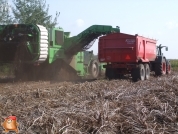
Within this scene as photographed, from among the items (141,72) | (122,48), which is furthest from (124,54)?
(141,72)

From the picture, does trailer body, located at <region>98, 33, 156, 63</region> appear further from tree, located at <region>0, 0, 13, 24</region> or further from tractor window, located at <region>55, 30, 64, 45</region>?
tree, located at <region>0, 0, 13, 24</region>

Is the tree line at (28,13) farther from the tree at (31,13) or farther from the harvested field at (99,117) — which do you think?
the harvested field at (99,117)

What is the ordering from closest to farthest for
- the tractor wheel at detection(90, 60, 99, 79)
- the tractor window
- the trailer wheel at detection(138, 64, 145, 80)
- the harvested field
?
the harvested field < the trailer wheel at detection(138, 64, 145, 80) < the tractor window < the tractor wheel at detection(90, 60, 99, 79)

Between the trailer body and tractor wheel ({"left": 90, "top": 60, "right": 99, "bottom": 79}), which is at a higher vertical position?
the trailer body

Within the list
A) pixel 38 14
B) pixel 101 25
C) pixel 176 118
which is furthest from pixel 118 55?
pixel 38 14

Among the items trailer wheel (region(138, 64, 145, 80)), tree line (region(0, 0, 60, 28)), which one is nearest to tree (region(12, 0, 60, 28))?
tree line (region(0, 0, 60, 28))

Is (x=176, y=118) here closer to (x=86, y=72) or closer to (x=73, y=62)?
(x=73, y=62)

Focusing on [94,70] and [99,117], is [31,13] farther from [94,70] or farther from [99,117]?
[99,117]

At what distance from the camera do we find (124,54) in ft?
51.1

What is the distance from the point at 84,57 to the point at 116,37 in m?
3.75

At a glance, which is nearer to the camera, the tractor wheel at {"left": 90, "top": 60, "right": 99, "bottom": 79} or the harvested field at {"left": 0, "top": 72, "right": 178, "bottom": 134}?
the harvested field at {"left": 0, "top": 72, "right": 178, "bottom": 134}

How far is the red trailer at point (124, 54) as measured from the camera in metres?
15.4

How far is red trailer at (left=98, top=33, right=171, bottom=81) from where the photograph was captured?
15.4 metres

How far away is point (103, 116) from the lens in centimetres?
570
